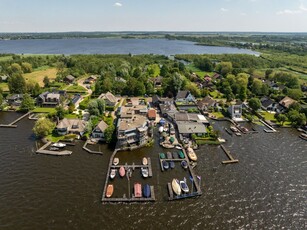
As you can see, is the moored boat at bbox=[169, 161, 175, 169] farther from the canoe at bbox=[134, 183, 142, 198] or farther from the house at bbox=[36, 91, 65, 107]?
the house at bbox=[36, 91, 65, 107]

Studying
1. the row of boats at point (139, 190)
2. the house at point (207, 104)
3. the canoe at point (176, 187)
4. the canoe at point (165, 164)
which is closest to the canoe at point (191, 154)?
the canoe at point (165, 164)

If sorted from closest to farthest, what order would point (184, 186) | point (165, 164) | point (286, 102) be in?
point (184, 186)
point (165, 164)
point (286, 102)

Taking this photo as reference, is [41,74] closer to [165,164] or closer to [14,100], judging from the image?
[14,100]

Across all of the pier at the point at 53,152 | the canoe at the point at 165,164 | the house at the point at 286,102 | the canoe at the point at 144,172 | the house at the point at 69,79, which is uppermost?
the house at the point at 69,79

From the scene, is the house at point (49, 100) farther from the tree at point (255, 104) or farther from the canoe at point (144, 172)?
the tree at point (255, 104)

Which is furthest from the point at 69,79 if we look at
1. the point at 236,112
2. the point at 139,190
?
the point at 139,190

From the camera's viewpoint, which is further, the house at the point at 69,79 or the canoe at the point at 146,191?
the house at the point at 69,79
